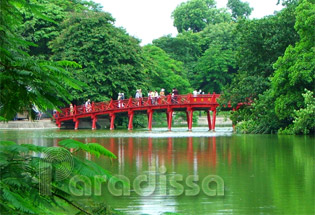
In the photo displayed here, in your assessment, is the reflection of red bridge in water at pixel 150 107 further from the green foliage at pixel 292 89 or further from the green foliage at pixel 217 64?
the green foliage at pixel 217 64

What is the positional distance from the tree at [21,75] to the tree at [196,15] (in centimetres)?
8267

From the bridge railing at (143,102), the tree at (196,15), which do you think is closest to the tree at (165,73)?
the bridge railing at (143,102)

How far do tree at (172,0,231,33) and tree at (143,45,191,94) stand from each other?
24.1 meters

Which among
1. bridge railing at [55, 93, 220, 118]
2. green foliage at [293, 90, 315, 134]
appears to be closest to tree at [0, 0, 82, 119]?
green foliage at [293, 90, 315, 134]

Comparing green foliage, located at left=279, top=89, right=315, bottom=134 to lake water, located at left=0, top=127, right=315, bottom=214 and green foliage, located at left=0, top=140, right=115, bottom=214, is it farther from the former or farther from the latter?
green foliage, located at left=0, top=140, right=115, bottom=214

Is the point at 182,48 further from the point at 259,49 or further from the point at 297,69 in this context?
the point at 297,69

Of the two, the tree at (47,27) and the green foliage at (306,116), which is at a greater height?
the tree at (47,27)

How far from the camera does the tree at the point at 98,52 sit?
147ft

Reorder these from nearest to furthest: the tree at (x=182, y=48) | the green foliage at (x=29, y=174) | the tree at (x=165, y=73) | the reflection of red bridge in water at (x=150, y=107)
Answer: the green foliage at (x=29, y=174), the reflection of red bridge in water at (x=150, y=107), the tree at (x=165, y=73), the tree at (x=182, y=48)

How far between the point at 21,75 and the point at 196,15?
84017 millimetres

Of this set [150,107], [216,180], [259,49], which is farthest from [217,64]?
[216,180]

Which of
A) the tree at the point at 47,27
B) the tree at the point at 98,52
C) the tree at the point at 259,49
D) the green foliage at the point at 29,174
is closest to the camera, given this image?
the green foliage at the point at 29,174

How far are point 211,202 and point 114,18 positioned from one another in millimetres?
39303

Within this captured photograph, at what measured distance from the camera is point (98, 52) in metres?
45.9
